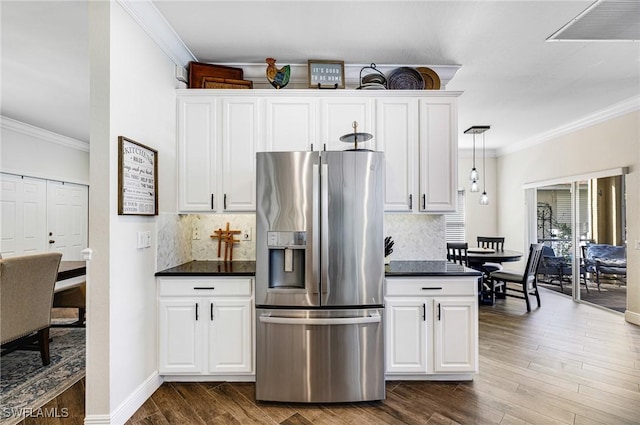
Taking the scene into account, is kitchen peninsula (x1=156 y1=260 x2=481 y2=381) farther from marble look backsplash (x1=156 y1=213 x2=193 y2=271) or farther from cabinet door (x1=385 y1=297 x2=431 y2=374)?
marble look backsplash (x1=156 y1=213 x2=193 y2=271)

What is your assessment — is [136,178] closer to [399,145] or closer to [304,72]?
[304,72]

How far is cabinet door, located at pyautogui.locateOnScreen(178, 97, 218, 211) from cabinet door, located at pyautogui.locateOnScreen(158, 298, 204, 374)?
85cm

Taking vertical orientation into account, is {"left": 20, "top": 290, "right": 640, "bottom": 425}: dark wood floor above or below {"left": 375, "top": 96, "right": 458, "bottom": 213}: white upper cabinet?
below

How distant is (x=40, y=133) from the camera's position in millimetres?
5035

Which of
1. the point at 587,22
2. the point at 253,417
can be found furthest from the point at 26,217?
the point at 587,22

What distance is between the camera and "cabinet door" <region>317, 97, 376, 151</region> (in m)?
2.84

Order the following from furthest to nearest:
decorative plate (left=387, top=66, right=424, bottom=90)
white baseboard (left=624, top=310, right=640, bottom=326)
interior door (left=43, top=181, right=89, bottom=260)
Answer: interior door (left=43, top=181, right=89, bottom=260) → white baseboard (left=624, top=310, right=640, bottom=326) → decorative plate (left=387, top=66, right=424, bottom=90)

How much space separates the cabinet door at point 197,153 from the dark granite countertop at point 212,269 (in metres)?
0.51

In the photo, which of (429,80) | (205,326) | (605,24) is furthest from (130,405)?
(605,24)

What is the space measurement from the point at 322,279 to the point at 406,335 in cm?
85

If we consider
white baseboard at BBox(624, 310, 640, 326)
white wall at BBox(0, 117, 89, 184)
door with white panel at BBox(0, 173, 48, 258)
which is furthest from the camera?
white wall at BBox(0, 117, 89, 184)

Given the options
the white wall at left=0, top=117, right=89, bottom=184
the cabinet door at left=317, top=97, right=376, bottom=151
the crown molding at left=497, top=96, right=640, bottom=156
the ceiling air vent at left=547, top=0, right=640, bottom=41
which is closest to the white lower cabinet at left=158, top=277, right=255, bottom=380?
the cabinet door at left=317, top=97, right=376, bottom=151

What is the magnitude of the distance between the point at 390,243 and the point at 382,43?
5.89 feet

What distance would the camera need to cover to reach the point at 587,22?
7.91 feet
